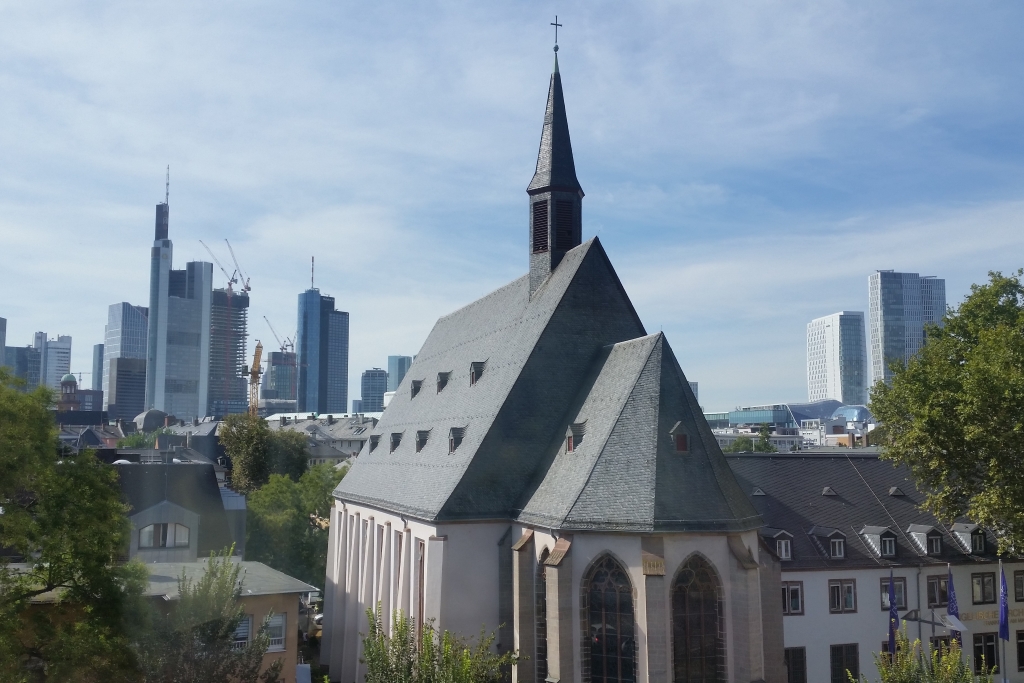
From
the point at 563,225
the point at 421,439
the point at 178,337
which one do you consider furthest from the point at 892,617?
the point at 178,337

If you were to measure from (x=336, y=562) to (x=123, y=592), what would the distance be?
25328mm

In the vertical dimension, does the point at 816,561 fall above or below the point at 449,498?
below

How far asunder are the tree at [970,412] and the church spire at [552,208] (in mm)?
16315

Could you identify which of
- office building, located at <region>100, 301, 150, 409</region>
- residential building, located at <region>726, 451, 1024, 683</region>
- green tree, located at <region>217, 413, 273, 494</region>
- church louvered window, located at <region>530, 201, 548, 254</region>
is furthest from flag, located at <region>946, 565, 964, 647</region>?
office building, located at <region>100, 301, 150, 409</region>

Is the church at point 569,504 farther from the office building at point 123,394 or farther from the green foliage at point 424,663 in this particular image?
the office building at point 123,394

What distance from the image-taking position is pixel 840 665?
39.8 m

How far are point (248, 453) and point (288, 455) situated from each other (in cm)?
341

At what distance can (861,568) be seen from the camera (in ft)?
134

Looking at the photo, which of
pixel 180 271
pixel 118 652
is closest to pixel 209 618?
pixel 118 652

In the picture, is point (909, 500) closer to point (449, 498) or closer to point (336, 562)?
point (449, 498)

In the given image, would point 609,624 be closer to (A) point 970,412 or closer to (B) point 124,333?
(A) point 970,412

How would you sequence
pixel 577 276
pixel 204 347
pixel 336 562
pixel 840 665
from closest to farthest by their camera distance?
1. pixel 577 276
2. pixel 840 665
3. pixel 336 562
4. pixel 204 347

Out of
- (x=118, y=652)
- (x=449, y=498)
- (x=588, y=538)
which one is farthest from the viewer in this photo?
(x=449, y=498)

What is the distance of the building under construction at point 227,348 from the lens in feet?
529
